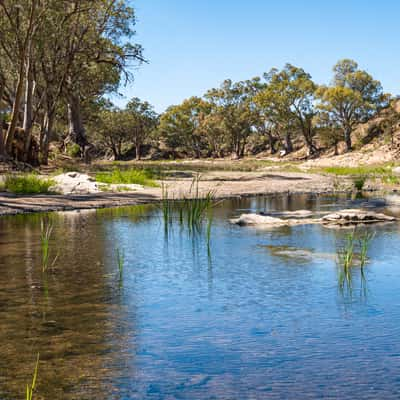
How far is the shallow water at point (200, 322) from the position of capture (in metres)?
4.45

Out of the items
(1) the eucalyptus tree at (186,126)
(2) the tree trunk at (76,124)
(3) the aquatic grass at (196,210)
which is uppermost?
(1) the eucalyptus tree at (186,126)

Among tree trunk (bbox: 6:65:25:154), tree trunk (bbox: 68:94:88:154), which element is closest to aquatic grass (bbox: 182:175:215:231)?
tree trunk (bbox: 6:65:25:154)

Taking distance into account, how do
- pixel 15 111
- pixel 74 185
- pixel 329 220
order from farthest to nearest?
pixel 15 111
pixel 74 185
pixel 329 220

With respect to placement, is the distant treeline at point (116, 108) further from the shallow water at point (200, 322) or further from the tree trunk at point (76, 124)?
the shallow water at point (200, 322)

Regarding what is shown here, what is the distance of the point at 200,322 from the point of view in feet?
19.8

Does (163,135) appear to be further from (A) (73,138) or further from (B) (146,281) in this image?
(B) (146,281)

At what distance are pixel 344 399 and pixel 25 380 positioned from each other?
2.34 meters

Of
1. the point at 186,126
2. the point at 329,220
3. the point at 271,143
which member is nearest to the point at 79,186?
the point at 329,220

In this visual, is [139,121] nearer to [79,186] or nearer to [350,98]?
[350,98]

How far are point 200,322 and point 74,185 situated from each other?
17297mm

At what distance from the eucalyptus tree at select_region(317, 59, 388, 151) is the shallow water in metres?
75.6

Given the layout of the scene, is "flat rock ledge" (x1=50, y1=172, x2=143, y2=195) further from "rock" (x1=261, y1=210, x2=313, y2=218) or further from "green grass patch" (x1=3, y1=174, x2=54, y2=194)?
"rock" (x1=261, y1=210, x2=313, y2=218)

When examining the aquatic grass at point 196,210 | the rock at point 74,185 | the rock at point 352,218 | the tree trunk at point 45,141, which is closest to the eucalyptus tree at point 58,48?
the tree trunk at point 45,141

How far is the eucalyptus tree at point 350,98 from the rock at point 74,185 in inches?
2564
